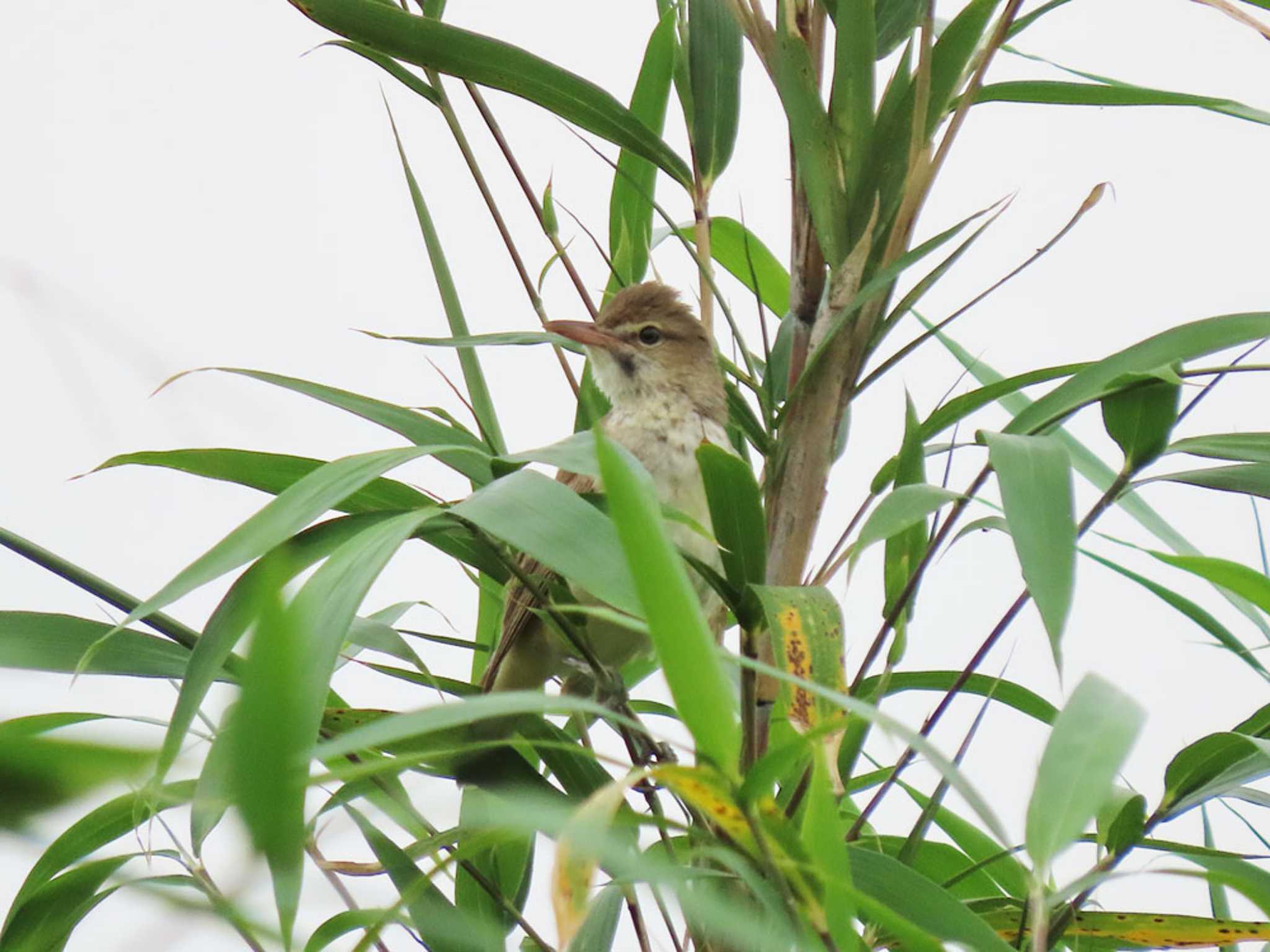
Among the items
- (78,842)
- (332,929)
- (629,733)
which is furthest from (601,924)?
(78,842)

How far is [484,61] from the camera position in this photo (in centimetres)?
116

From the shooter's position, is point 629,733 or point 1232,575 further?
point 629,733

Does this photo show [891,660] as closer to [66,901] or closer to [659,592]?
[659,592]

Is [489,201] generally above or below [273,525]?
above

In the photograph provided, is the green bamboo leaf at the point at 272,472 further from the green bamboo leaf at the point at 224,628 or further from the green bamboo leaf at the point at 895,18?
the green bamboo leaf at the point at 895,18

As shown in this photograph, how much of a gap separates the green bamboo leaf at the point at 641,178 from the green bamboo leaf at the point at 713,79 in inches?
5.2

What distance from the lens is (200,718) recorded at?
1.12 meters

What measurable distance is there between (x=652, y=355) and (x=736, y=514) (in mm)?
968

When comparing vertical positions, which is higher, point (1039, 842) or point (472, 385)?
point (472, 385)

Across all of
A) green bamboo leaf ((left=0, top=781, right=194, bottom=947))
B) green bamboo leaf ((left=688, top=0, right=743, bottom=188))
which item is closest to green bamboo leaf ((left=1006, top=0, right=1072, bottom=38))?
green bamboo leaf ((left=688, top=0, right=743, bottom=188))

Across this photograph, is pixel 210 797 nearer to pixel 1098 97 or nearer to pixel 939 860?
pixel 939 860

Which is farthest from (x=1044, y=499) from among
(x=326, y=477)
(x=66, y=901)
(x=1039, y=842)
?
(x=66, y=901)

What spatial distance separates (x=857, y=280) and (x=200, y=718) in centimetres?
62

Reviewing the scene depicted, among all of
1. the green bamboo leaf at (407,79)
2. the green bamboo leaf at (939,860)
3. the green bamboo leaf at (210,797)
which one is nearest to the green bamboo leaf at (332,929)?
the green bamboo leaf at (210,797)
